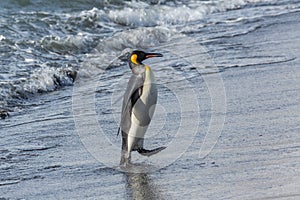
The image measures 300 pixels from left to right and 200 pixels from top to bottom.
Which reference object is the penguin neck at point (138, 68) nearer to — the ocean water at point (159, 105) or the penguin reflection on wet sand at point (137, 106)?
the penguin reflection on wet sand at point (137, 106)


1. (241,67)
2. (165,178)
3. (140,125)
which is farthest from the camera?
(241,67)

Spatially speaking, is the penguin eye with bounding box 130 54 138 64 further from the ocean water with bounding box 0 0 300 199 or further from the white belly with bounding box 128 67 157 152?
the ocean water with bounding box 0 0 300 199

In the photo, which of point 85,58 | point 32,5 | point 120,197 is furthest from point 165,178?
point 32,5

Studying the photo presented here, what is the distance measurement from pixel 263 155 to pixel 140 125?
3.20 ft

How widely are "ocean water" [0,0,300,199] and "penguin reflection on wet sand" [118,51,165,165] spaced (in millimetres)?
151

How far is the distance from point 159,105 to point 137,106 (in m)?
1.57

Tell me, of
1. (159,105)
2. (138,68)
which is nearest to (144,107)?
(138,68)

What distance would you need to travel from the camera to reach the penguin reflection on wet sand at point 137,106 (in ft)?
19.1

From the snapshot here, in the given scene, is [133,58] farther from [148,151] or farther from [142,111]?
[148,151]

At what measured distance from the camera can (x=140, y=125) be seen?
5.95 metres

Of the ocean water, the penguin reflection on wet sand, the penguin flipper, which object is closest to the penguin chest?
the penguin reflection on wet sand

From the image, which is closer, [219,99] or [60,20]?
[219,99]

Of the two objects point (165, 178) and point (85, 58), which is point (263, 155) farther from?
point (85, 58)

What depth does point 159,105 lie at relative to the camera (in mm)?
7438
